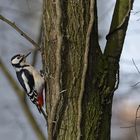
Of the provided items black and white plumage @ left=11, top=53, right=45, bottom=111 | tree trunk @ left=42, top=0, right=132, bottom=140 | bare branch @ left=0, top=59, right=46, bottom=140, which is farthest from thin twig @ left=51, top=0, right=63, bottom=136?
bare branch @ left=0, top=59, right=46, bottom=140

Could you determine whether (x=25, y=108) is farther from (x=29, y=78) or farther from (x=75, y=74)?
(x=75, y=74)

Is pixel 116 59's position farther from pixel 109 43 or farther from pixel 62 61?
pixel 62 61

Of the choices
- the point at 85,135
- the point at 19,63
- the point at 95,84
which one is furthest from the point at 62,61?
the point at 19,63

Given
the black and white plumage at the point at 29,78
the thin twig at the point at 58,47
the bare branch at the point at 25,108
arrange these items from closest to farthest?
1. the thin twig at the point at 58,47
2. the black and white plumage at the point at 29,78
3. the bare branch at the point at 25,108

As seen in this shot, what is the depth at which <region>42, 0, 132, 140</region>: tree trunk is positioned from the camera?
64.6 inches

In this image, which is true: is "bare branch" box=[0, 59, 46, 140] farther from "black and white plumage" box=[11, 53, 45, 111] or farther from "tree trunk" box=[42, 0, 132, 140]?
"tree trunk" box=[42, 0, 132, 140]

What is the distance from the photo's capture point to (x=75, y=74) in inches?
64.9

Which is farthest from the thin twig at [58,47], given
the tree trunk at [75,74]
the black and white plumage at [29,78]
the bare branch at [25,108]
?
the bare branch at [25,108]

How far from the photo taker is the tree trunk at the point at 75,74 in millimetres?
1640

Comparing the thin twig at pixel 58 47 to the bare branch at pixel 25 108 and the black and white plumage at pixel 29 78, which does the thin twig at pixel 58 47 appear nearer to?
the black and white plumage at pixel 29 78

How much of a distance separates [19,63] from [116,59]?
3.21 ft

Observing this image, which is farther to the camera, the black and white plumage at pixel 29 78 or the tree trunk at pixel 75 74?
the black and white plumage at pixel 29 78

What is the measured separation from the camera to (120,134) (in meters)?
5.48

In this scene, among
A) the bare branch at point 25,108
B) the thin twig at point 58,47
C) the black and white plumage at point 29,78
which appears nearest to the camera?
the thin twig at point 58,47
